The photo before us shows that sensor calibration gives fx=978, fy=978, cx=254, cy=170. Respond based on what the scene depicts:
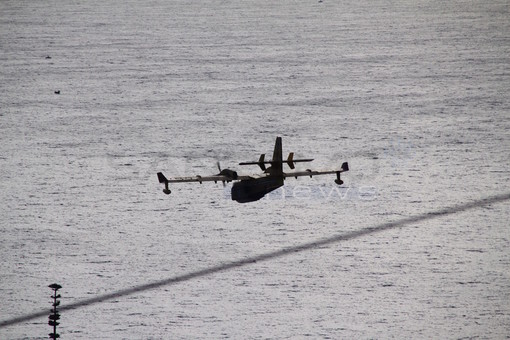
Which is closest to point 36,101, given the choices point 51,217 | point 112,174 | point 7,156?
point 7,156

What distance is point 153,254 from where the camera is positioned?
73438mm

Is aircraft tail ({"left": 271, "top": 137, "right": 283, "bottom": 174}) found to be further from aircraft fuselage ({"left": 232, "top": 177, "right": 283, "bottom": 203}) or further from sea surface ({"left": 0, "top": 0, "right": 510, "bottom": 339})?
sea surface ({"left": 0, "top": 0, "right": 510, "bottom": 339})

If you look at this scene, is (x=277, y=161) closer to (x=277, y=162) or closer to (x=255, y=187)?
(x=277, y=162)

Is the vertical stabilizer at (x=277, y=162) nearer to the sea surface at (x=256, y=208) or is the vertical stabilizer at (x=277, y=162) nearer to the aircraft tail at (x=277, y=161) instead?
the aircraft tail at (x=277, y=161)

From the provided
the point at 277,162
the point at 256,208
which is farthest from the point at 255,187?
the point at 256,208

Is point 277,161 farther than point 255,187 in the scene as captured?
No

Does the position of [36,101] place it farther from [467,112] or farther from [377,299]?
[377,299]

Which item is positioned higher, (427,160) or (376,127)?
(376,127)

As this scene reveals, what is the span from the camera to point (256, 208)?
280 feet

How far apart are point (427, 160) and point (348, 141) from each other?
438 inches

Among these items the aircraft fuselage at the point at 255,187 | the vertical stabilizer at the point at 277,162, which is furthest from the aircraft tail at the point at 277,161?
the aircraft fuselage at the point at 255,187

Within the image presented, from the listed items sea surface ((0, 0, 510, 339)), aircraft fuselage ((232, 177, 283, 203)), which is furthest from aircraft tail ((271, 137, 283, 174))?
sea surface ((0, 0, 510, 339))

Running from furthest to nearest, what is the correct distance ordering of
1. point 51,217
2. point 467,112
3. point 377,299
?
point 467,112, point 51,217, point 377,299

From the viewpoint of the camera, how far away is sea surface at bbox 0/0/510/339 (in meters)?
62.7
